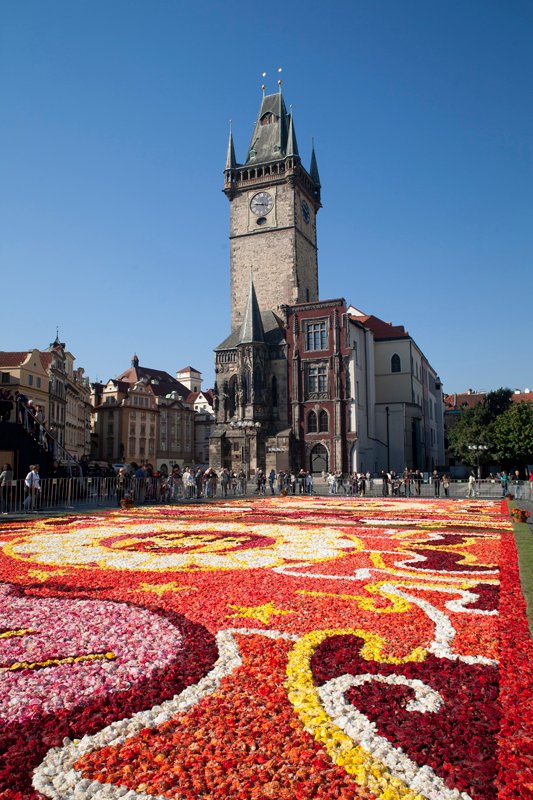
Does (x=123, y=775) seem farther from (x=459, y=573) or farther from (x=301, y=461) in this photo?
(x=301, y=461)

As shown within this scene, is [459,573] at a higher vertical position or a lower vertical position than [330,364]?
lower

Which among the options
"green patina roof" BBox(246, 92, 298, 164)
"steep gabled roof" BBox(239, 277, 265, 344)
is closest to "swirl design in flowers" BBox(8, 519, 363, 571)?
"steep gabled roof" BBox(239, 277, 265, 344)

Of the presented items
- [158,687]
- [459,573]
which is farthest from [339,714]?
[459,573]

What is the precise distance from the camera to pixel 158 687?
4.80 meters

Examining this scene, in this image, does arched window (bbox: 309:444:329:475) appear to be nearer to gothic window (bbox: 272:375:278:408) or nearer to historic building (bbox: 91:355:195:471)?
gothic window (bbox: 272:375:278:408)

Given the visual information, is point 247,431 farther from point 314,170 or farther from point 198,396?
point 198,396

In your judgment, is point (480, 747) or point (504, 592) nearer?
point (480, 747)

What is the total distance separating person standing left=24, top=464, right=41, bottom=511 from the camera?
2098cm

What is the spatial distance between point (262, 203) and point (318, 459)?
95.6 ft

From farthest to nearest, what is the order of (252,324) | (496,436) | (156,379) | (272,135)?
1. (156,379)
2. (272,135)
3. (496,436)
4. (252,324)

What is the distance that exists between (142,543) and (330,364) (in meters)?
44.0

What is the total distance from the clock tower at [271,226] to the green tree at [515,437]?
2435 centimetres

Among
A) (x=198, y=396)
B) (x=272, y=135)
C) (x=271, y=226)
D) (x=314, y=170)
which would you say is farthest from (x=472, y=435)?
(x=198, y=396)

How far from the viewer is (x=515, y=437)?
60812 millimetres
